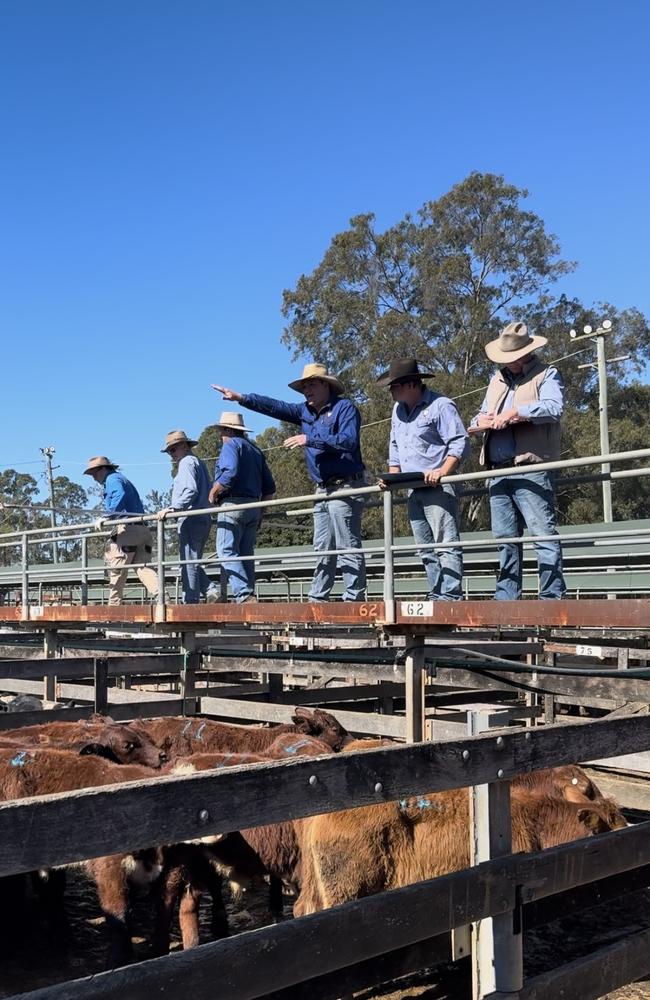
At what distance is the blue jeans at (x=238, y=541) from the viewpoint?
31.1ft

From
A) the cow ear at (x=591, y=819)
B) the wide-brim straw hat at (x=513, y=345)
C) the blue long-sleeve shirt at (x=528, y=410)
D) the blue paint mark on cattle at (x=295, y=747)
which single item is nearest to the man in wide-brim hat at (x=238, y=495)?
the blue long-sleeve shirt at (x=528, y=410)

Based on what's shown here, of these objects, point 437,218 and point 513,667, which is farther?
point 437,218

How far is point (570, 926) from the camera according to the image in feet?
21.3

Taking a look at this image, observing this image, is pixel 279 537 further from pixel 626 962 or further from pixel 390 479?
pixel 626 962

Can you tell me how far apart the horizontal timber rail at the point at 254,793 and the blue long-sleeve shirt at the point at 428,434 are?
3.97 meters

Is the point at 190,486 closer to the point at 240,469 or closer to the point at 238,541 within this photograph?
the point at 240,469

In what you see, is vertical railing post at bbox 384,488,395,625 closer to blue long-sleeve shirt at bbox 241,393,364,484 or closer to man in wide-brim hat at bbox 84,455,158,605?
blue long-sleeve shirt at bbox 241,393,364,484

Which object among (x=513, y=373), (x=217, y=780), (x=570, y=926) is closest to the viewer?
(x=217, y=780)

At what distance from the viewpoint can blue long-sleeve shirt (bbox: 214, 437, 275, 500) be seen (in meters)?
9.95

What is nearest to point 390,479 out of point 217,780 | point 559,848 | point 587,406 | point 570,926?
point 570,926

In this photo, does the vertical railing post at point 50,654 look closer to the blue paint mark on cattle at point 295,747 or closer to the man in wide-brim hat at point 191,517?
the man in wide-brim hat at point 191,517

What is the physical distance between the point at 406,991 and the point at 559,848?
2130mm

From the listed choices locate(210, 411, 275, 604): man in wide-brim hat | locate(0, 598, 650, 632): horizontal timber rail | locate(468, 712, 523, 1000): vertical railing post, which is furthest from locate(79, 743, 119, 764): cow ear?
locate(468, 712, 523, 1000): vertical railing post

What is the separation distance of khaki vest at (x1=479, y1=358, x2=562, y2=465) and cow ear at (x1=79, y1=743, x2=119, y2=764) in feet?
10.6
